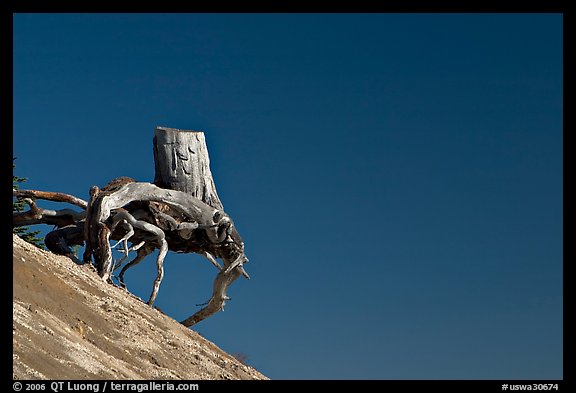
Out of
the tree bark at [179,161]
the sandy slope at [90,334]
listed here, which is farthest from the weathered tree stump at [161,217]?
the sandy slope at [90,334]

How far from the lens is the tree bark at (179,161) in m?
30.6

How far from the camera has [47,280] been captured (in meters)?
23.8

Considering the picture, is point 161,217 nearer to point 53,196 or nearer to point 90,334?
point 53,196

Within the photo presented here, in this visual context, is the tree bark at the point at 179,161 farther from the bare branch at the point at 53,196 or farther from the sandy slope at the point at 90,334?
the sandy slope at the point at 90,334

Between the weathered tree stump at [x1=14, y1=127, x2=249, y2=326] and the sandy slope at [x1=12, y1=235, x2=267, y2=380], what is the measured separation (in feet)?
4.05

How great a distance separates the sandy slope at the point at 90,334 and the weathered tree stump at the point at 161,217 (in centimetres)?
123

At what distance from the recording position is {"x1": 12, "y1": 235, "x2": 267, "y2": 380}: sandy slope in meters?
19.8

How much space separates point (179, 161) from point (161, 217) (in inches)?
58.9

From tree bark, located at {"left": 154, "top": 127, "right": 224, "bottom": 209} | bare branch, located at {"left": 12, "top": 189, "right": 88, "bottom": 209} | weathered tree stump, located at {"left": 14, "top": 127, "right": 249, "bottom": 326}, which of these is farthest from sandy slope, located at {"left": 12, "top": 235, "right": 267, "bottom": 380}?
tree bark, located at {"left": 154, "top": 127, "right": 224, "bottom": 209}

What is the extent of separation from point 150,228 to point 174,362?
6.02 m
